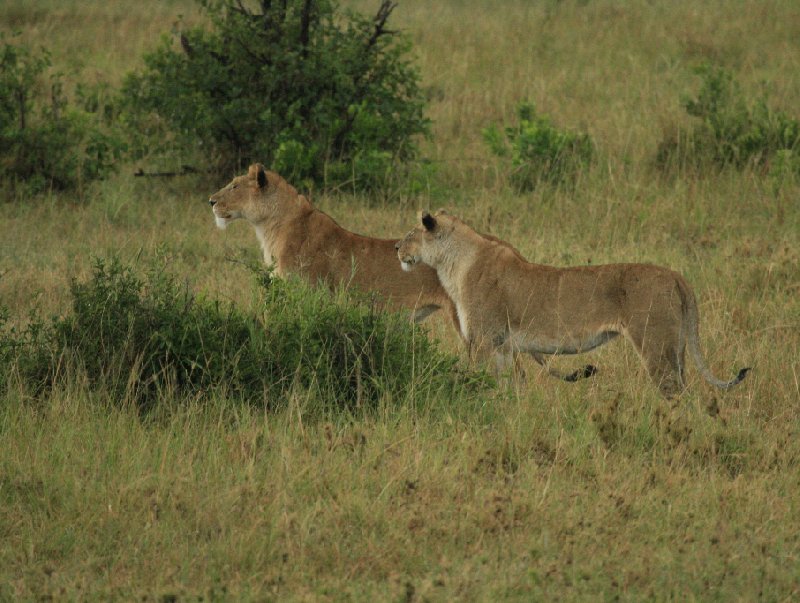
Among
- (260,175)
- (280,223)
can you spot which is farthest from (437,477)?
(260,175)

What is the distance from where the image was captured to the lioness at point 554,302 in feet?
20.6

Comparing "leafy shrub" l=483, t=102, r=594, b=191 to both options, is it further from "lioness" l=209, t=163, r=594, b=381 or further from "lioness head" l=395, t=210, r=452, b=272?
"lioness head" l=395, t=210, r=452, b=272

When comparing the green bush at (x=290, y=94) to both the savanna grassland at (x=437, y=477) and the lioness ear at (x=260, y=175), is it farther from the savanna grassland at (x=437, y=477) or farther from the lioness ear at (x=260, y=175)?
the lioness ear at (x=260, y=175)

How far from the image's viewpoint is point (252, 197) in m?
8.06

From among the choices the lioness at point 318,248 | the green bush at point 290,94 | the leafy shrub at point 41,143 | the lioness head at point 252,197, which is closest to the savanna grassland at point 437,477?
the lioness at point 318,248

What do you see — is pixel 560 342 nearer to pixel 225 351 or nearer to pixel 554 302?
pixel 554 302

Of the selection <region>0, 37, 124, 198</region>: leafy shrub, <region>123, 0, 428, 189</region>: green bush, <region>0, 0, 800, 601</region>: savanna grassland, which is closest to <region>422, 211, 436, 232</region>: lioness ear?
<region>0, 0, 800, 601</region>: savanna grassland

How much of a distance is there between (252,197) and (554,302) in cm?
236

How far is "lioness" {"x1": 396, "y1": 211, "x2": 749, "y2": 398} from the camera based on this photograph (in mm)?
6293

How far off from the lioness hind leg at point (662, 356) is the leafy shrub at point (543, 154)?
496cm

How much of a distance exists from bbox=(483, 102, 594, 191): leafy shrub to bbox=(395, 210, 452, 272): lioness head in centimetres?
410

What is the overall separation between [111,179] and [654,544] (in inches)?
319

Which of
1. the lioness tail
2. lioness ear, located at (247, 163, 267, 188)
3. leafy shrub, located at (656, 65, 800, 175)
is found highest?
leafy shrub, located at (656, 65, 800, 175)

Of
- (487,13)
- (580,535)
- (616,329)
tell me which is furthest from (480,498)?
(487,13)
